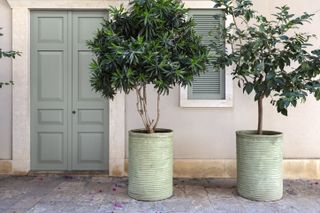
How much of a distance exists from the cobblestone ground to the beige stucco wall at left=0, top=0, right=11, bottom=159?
1.68 feet

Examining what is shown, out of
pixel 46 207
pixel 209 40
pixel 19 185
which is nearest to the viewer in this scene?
pixel 46 207

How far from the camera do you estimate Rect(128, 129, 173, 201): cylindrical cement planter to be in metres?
4.22

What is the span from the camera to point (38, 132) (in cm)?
556

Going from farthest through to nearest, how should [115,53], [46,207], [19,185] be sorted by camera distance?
[19,185], [46,207], [115,53]

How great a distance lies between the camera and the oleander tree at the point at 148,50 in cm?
382

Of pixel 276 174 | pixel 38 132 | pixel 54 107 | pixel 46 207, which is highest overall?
pixel 54 107

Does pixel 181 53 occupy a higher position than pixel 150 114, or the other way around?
pixel 181 53

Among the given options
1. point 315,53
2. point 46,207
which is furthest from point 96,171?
point 315,53

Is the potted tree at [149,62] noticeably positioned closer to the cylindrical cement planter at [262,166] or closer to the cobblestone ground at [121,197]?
the cobblestone ground at [121,197]

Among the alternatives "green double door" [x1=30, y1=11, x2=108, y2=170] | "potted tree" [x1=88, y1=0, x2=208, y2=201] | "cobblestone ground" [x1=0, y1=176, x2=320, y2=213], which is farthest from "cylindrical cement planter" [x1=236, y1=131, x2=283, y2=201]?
"green double door" [x1=30, y1=11, x2=108, y2=170]

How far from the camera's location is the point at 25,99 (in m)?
5.38

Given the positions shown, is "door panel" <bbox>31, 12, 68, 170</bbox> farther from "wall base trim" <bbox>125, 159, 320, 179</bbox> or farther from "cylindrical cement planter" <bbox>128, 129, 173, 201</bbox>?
"wall base trim" <bbox>125, 159, 320, 179</bbox>

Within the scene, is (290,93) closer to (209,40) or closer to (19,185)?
(209,40)

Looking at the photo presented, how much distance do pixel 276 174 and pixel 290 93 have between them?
3.52 ft
